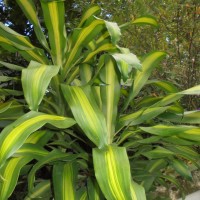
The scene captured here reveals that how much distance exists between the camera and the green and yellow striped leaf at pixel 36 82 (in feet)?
2.01

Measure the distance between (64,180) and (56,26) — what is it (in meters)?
0.52

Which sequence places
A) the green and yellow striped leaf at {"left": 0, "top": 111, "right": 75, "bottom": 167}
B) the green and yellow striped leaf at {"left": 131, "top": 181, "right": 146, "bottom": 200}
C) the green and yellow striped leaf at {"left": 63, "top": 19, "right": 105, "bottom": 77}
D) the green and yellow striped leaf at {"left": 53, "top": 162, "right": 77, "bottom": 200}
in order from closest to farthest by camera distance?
1. the green and yellow striped leaf at {"left": 0, "top": 111, "right": 75, "bottom": 167}
2. the green and yellow striped leaf at {"left": 131, "top": 181, "right": 146, "bottom": 200}
3. the green and yellow striped leaf at {"left": 53, "top": 162, "right": 77, "bottom": 200}
4. the green and yellow striped leaf at {"left": 63, "top": 19, "right": 105, "bottom": 77}

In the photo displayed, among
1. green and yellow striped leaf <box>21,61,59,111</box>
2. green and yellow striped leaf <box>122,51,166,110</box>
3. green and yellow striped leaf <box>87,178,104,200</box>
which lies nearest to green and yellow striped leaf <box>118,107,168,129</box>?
green and yellow striped leaf <box>122,51,166,110</box>

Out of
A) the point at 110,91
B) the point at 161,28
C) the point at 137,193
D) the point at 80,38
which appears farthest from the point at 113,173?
the point at 161,28

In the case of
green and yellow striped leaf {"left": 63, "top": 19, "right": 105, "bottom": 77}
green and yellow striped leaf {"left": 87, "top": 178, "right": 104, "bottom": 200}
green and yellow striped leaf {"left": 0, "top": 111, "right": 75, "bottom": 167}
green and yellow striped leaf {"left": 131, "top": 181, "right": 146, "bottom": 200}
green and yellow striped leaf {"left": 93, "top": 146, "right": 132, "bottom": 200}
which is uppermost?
green and yellow striped leaf {"left": 63, "top": 19, "right": 105, "bottom": 77}

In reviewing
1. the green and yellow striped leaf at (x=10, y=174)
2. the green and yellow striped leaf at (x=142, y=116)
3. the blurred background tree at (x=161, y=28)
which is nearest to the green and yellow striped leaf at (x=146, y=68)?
the green and yellow striped leaf at (x=142, y=116)

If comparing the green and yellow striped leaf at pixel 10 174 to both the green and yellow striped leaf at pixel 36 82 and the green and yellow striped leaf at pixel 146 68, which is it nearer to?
the green and yellow striped leaf at pixel 36 82

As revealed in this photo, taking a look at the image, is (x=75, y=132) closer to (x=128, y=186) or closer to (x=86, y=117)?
(x=86, y=117)

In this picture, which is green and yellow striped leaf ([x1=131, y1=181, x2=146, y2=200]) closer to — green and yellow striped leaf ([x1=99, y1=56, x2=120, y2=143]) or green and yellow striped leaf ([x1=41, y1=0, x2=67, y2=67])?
green and yellow striped leaf ([x1=99, y1=56, x2=120, y2=143])

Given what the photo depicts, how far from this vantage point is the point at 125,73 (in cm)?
64

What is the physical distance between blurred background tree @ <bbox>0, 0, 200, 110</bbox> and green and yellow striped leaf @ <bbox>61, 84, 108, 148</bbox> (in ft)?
3.16

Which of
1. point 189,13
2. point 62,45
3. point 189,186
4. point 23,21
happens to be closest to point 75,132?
point 62,45

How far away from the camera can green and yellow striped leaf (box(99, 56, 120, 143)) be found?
0.90 meters

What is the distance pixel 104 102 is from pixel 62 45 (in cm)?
26
